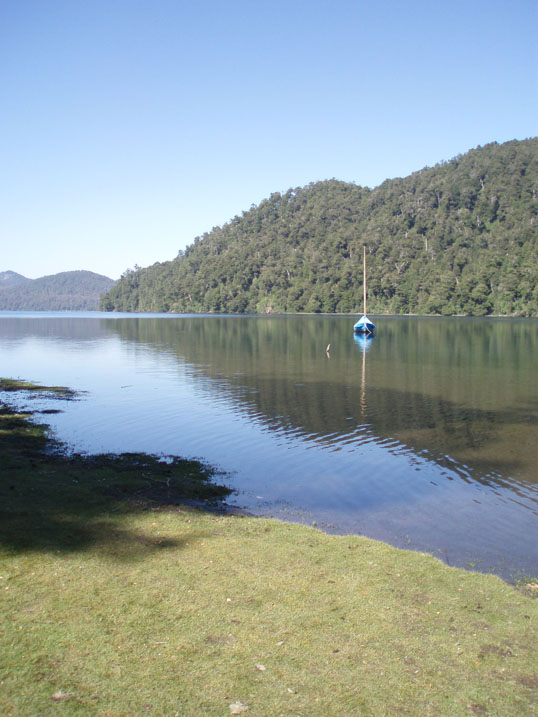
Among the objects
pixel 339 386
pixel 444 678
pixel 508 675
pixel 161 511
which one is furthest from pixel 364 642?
pixel 339 386

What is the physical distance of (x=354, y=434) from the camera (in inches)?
874

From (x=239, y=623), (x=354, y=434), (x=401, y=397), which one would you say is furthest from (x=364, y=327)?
(x=239, y=623)

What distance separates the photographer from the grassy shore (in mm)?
5777

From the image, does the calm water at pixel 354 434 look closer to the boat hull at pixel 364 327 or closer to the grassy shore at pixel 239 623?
the grassy shore at pixel 239 623

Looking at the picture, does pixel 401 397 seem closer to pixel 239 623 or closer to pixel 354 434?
pixel 354 434

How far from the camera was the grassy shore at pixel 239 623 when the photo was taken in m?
5.78

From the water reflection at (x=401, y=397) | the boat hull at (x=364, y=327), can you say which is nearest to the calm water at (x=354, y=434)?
the water reflection at (x=401, y=397)

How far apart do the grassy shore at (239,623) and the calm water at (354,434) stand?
2687 millimetres

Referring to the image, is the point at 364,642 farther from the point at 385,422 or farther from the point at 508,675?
the point at 385,422

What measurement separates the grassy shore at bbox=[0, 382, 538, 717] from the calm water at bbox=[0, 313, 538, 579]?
2687 millimetres

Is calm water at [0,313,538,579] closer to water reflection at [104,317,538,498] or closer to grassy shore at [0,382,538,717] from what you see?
water reflection at [104,317,538,498]

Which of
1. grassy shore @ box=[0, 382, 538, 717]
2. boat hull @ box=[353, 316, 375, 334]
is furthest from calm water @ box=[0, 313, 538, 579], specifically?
boat hull @ box=[353, 316, 375, 334]

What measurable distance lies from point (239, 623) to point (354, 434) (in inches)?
615

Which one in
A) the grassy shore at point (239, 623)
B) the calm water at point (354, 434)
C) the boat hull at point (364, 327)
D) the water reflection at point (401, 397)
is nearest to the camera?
the grassy shore at point (239, 623)
